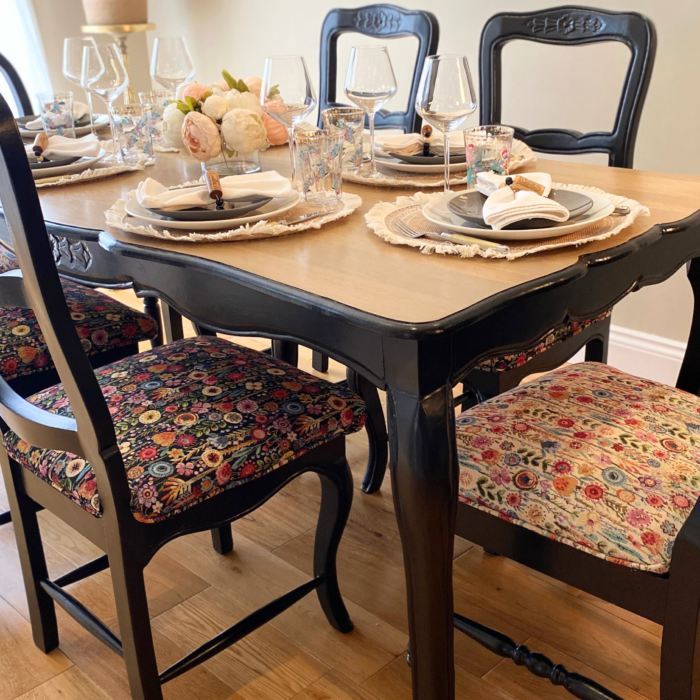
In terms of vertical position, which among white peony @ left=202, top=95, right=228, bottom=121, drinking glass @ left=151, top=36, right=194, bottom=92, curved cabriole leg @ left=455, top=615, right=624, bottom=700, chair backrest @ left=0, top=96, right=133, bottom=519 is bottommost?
curved cabriole leg @ left=455, top=615, right=624, bottom=700

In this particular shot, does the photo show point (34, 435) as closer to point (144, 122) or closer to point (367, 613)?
point (367, 613)

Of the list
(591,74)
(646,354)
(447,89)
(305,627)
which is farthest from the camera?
(646,354)

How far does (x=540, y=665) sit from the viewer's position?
3.59ft

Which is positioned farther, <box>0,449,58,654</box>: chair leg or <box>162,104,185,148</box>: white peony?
<box>162,104,185,148</box>: white peony

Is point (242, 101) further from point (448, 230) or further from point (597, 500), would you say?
point (597, 500)

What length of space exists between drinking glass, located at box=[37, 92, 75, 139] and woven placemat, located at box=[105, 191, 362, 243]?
0.78 metres

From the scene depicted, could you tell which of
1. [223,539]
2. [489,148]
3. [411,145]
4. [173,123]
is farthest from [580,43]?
[223,539]

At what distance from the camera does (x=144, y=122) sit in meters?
1.72

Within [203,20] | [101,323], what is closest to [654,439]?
[101,323]

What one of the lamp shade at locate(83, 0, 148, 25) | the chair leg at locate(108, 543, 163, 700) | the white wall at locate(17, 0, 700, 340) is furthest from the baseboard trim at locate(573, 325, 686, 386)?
the lamp shade at locate(83, 0, 148, 25)

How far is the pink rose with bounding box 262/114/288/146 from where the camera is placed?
1679 millimetres

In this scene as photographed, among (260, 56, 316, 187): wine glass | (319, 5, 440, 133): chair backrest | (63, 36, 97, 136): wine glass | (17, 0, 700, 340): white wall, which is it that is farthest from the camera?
(17, 0, 700, 340): white wall

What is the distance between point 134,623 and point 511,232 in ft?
2.58

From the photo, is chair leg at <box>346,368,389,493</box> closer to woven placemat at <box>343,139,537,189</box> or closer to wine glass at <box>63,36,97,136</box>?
woven placemat at <box>343,139,537,189</box>
